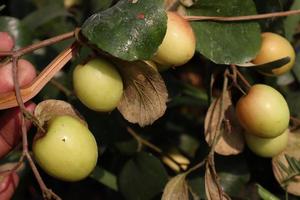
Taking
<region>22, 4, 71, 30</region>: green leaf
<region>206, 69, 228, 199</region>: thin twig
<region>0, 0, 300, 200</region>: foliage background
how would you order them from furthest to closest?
<region>22, 4, 71, 30</region>: green leaf < <region>0, 0, 300, 200</region>: foliage background < <region>206, 69, 228, 199</region>: thin twig

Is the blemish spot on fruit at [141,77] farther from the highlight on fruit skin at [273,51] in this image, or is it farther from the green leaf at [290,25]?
the green leaf at [290,25]

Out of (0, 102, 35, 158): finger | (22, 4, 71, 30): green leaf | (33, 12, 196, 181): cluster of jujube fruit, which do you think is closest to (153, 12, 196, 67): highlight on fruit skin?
(33, 12, 196, 181): cluster of jujube fruit

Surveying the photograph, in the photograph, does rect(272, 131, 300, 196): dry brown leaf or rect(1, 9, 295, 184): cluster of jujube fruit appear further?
rect(272, 131, 300, 196): dry brown leaf

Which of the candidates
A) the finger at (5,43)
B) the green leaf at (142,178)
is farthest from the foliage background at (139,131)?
the finger at (5,43)

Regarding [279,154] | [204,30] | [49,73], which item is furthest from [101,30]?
[279,154]

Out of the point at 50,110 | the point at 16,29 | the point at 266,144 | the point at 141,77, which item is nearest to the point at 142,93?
the point at 141,77

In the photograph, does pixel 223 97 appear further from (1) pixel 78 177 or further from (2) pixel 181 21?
(1) pixel 78 177

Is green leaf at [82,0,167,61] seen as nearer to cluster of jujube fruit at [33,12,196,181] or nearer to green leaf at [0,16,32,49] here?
cluster of jujube fruit at [33,12,196,181]
